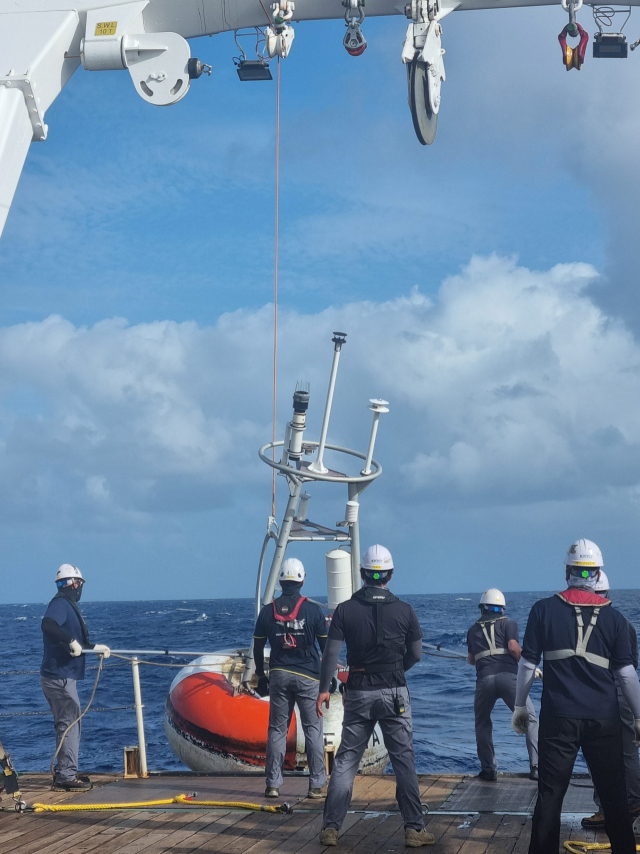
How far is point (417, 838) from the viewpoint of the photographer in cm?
618

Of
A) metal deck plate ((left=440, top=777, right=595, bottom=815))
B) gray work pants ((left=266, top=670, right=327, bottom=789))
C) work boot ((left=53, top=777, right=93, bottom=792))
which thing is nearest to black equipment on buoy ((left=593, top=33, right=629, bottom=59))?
gray work pants ((left=266, top=670, right=327, bottom=789))

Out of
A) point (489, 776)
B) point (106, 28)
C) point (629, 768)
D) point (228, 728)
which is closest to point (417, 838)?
point (629, 768)

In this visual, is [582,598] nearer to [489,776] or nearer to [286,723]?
[286,723]

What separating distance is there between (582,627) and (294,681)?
125 inches

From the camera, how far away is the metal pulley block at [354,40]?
23.2ft

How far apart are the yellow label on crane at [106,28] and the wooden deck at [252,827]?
18.9 ft

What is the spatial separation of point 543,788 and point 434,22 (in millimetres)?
5310

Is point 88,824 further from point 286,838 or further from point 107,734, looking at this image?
point 107,734

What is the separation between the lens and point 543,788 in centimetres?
535

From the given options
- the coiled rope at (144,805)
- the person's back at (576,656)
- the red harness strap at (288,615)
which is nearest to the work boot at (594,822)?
the person's back at (576,656)

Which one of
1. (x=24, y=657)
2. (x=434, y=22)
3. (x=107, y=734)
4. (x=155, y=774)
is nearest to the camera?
(x=434, y=22)

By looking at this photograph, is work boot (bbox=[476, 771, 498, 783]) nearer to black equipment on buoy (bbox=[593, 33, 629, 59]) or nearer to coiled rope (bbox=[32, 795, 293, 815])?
coiled rope (bbox=[32, 795, 293, 815])

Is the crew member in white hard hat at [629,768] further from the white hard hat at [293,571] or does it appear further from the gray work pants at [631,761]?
the white hard hat at [293,571]

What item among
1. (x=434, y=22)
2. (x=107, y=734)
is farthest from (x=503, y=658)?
(x=107, y=734)
